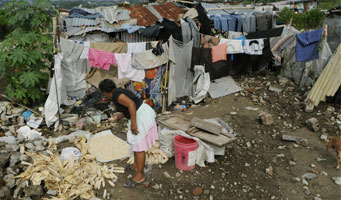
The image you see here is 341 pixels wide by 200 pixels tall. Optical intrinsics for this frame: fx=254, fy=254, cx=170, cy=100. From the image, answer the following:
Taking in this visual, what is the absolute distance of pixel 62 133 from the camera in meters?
6.11

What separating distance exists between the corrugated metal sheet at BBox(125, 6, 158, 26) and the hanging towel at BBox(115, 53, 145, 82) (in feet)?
12.3

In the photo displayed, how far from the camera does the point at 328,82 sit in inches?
278

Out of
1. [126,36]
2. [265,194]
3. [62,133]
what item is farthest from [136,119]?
[126,36]

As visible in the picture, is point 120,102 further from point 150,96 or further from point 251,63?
point 251,63

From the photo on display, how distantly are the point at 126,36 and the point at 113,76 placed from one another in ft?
8.11

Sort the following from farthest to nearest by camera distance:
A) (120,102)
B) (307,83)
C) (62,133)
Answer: (307,83)
(62,133)
(120,102)

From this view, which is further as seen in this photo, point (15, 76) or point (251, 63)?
point (251, 63)

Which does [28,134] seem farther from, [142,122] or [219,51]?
[219,51]

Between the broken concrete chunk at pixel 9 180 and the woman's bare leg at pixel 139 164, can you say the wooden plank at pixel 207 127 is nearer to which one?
the woman's bare leg at pixel 139 164

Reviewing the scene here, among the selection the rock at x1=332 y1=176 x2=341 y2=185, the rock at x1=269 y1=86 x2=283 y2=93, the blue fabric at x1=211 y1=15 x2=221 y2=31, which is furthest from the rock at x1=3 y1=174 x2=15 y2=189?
the blue fabric at x1=211 y1=15 x2=221 y2=31

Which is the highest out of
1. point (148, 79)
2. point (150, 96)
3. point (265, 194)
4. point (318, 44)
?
point (318, 44)

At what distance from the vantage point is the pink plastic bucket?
441 centimetres

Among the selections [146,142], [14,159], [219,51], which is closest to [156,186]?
[146,142]

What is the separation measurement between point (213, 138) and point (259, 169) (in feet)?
3.63
